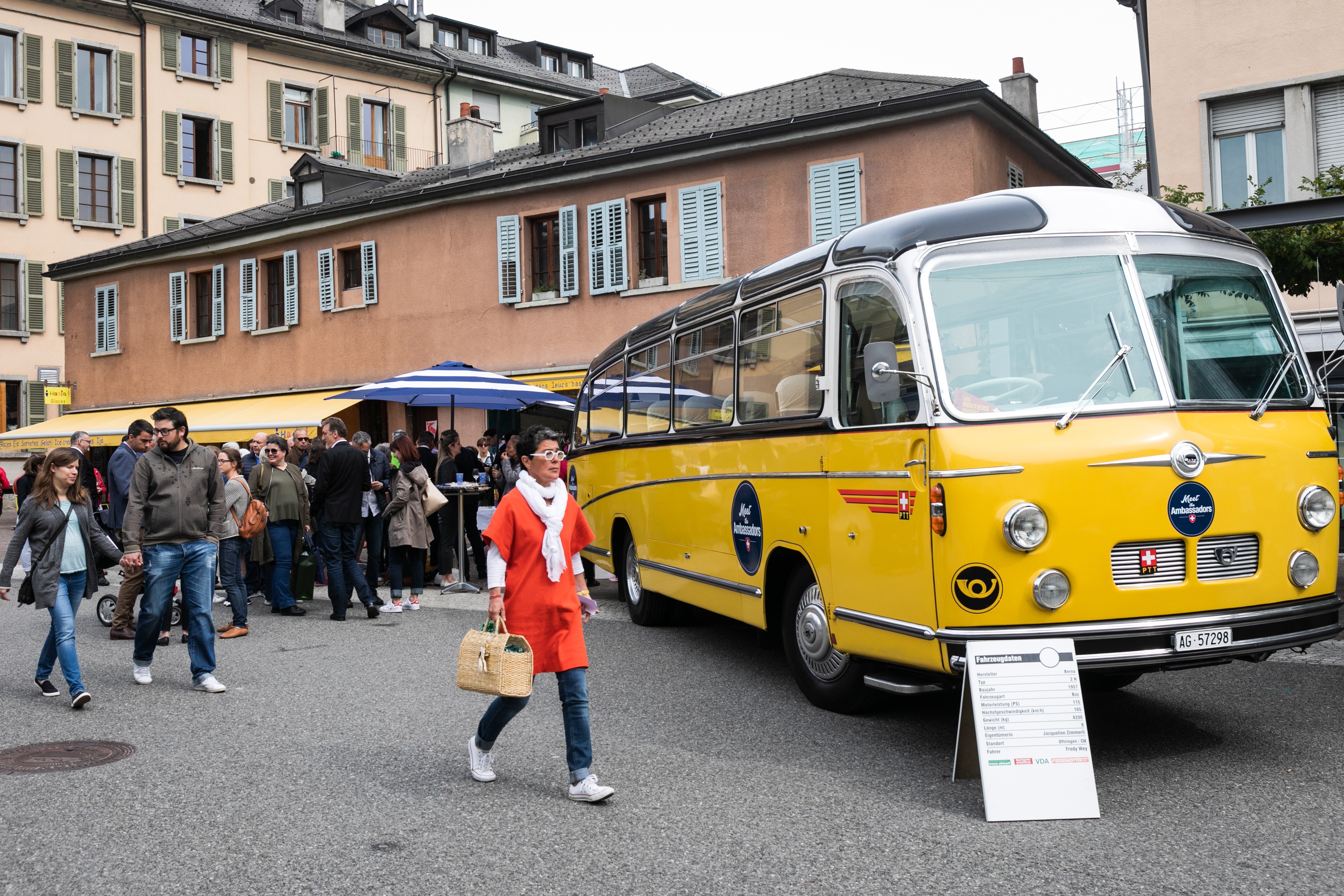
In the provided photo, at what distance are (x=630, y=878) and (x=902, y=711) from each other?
3258 mm

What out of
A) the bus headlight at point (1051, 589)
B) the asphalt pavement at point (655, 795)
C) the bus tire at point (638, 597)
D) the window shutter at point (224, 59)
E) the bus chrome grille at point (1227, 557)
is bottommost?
the asphalt pavement at point (655, 795)

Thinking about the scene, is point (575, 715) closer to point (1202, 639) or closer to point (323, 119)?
point (1202, 639)

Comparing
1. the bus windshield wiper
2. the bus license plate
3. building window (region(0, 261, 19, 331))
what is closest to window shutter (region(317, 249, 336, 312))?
building window (region(0, 261, 19, 331))

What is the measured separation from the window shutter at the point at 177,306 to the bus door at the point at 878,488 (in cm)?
2688

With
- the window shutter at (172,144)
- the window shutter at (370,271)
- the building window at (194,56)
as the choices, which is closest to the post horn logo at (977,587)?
the window shutter at (370,271)

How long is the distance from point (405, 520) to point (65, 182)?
3275 cm

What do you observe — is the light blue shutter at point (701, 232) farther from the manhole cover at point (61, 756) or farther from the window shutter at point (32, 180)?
the window shutter at point (32, 180)

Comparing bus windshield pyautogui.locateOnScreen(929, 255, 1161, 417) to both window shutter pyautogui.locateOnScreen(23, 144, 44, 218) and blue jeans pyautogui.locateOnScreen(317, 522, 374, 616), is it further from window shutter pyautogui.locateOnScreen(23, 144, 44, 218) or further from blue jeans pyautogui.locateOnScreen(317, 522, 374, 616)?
window shutter pyautogui.locateOnScreen(23, 144, 44, 218)

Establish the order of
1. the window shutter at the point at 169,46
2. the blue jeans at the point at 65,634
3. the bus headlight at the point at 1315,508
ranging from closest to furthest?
the bus headlight at the point at 1315,508, the blue jeans at the point at 65,634, the window shutter at the point at 169,46

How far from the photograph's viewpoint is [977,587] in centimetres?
575

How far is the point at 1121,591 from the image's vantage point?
5.71 m

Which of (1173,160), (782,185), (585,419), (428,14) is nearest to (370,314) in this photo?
(782,185)

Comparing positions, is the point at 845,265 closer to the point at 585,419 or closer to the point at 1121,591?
the point at 1121,591

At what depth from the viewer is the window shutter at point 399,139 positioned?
4422 centimetres
